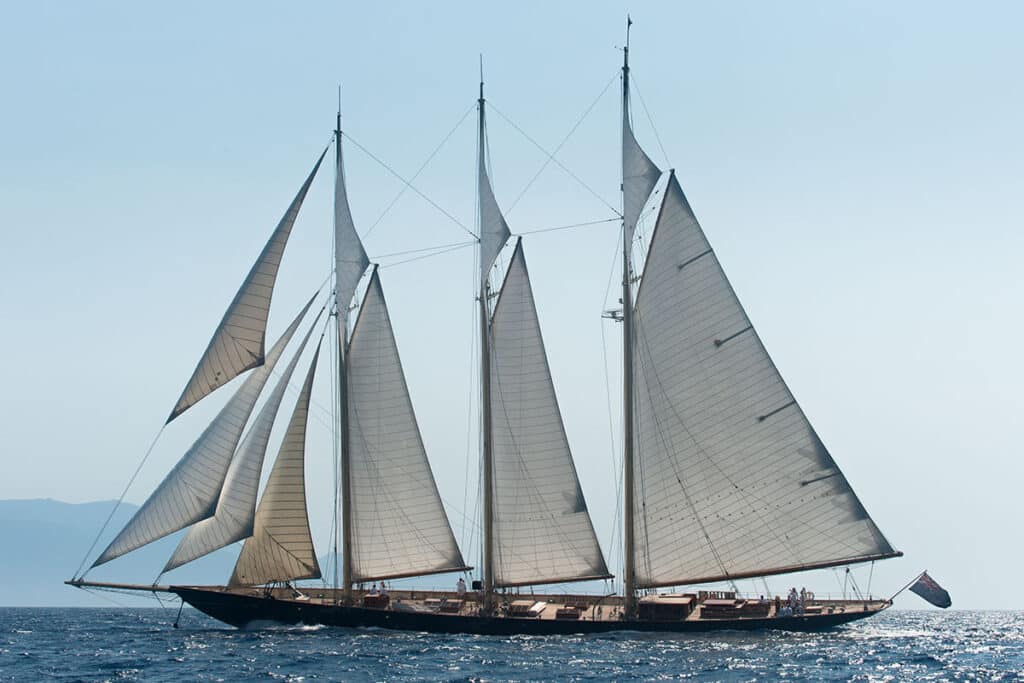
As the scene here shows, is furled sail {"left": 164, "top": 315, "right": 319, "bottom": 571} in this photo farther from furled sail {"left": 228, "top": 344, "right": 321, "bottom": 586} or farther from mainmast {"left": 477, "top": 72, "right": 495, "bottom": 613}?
mainmast {"left": 477, "top": 72, "right": 495, "bottom": 613}

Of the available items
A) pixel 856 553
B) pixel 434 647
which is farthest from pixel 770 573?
pixel 434 647

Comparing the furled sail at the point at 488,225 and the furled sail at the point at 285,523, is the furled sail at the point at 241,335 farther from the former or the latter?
the furled sail at the point at 488,225

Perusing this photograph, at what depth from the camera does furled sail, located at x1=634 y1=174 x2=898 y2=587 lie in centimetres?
5891

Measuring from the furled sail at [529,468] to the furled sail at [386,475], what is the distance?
3.02 metres

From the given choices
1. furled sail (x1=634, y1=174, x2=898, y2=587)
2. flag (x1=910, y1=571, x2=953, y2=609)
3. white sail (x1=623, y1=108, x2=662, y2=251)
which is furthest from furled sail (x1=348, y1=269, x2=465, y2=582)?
flag (x1=910, y1=571, x2=953, y2=609)

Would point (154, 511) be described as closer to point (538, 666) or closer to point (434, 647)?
point (434, 647)

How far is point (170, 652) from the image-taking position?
57438mm

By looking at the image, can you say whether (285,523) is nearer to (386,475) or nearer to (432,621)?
(386,475)

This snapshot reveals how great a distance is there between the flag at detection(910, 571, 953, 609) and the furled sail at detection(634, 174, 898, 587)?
20.1 ft

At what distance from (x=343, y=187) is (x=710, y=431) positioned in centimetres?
2169

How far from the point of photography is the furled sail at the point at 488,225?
6550 cm

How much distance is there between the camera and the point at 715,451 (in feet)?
197

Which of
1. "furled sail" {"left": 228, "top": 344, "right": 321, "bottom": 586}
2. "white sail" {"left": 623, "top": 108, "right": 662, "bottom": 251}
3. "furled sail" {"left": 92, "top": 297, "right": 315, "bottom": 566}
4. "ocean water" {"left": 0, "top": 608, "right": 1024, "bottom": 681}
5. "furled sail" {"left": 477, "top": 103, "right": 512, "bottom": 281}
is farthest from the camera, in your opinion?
"furled sail" {"left": 477, "top": 103, "right": 512, "bottom": 281}

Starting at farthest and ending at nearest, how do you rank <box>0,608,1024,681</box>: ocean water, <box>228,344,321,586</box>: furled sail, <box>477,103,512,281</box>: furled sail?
<box>477,103,512,281</box>: furled sail < <box>228,344,321,586</box>: furled sail < <box>0,608,1024,681</box>: ocean water
